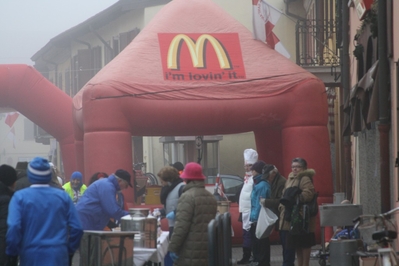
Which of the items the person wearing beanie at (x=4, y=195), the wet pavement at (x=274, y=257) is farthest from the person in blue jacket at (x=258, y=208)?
the person wearing beanie at (x=4, y=195)

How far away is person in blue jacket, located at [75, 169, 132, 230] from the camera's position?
11.0 m

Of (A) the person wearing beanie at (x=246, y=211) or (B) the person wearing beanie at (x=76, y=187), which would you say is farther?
(B) the person wearing beanie at (x=76, y=187)

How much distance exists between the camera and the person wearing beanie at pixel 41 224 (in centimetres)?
803

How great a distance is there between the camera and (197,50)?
685 inches

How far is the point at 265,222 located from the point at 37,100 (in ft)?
34.4

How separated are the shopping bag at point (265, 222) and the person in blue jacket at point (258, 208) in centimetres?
22

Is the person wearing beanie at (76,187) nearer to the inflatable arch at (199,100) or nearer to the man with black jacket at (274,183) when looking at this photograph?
the inflatable arch at (199,100)

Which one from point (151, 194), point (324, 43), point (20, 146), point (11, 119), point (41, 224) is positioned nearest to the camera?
point (41, 224)

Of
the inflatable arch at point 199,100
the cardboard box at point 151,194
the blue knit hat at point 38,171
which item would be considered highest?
the inflatable arch at point 199,100

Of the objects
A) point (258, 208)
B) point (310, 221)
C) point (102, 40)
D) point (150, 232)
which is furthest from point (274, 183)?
point (102, 40)

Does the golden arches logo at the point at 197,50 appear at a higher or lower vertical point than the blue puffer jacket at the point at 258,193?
higher

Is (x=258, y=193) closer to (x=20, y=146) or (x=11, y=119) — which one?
(x=11, y=119)

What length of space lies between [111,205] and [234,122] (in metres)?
6.36

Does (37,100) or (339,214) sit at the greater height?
(37,100)
